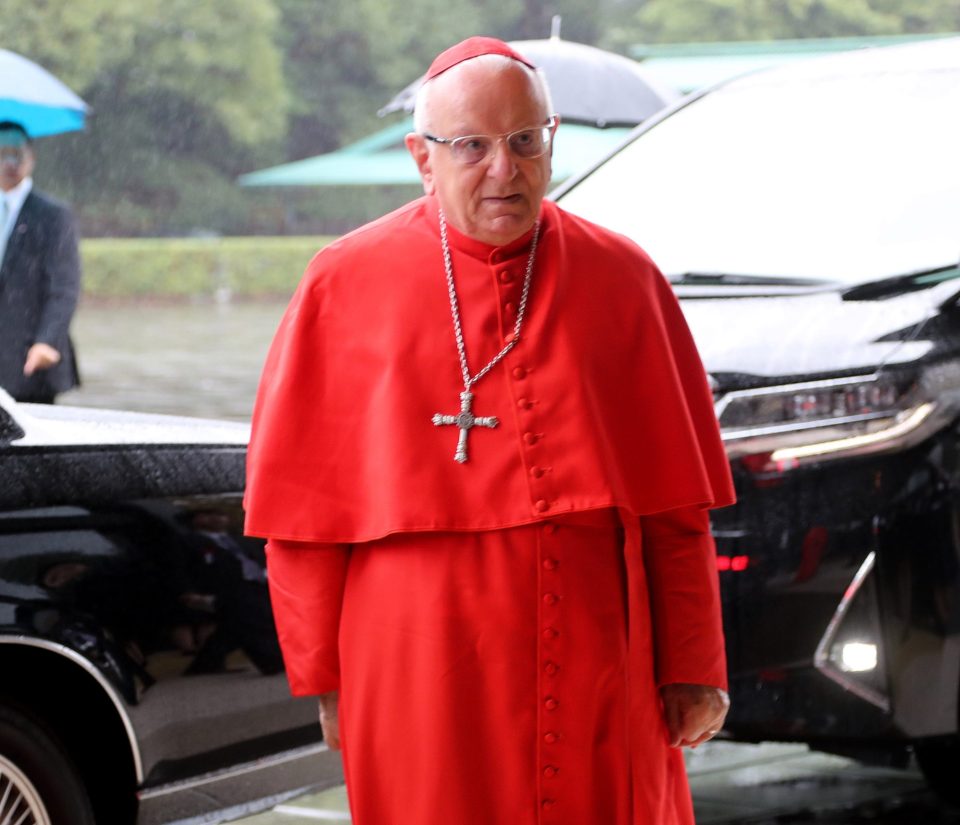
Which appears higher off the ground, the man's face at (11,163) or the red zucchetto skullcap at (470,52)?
the man's face at (11,163)

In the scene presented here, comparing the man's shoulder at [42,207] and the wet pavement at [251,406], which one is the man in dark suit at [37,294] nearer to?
the man's shoulder at [42,207]

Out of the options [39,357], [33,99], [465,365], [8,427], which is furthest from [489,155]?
[33,99]

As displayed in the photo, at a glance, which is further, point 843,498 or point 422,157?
point 843,498

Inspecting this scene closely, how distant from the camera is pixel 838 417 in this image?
406cm

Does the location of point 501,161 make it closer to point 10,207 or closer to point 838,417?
point 838,417

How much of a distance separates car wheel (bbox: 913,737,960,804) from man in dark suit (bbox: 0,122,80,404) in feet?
10.8

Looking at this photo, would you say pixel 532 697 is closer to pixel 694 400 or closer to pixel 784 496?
pixel 694 400

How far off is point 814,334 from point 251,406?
12.0 meters

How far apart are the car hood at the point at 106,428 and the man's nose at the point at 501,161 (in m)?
1.24

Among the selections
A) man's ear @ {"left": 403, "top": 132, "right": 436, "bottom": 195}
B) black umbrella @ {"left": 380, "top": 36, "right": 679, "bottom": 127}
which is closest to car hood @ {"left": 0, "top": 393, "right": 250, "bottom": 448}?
man's ear @ {"left": 403, "top": 132, "right": 436, "bottom": 195}

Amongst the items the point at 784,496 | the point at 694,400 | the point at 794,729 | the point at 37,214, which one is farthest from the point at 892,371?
the point at 37,214

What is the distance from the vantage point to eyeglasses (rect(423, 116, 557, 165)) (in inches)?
97.5

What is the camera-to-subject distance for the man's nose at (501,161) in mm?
2457

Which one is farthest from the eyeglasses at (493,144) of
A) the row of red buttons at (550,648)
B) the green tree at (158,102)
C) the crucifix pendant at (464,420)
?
the green tree at (158,102)
